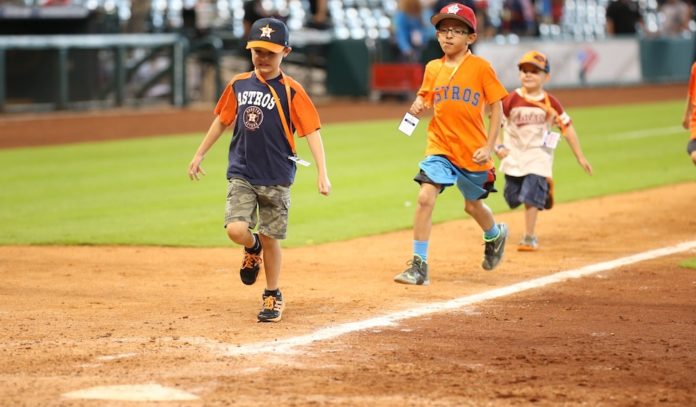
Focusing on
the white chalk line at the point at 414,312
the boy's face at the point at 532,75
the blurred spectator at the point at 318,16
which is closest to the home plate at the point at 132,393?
the white chalk line at the point at 414,312

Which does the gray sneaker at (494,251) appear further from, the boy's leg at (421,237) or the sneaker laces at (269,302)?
the sneaker laces at (269,302)

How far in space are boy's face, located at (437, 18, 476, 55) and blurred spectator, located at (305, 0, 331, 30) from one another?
20.2 m

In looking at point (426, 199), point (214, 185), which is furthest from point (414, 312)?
point (214, 185)

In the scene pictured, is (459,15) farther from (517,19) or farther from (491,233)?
(517,19)

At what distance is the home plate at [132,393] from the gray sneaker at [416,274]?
129 inches

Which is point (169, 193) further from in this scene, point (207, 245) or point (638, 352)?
point (638, 352)

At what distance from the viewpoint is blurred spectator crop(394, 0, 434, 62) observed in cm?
2603

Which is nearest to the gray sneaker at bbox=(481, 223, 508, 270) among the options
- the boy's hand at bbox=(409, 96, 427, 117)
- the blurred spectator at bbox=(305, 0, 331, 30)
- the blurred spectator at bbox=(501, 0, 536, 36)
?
the boy's hand at bbox=(409, 96, 427, 117)

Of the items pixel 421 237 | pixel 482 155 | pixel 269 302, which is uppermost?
pixel 482 155

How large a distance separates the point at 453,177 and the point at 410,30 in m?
17.9

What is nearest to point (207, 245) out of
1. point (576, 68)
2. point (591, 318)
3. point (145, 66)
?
point (591, 318)

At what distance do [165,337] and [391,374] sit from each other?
1.53m

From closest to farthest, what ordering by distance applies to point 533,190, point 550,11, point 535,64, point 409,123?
point 409,123, point 535,64, point 533,190, point 550,11

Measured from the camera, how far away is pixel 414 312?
791cm
